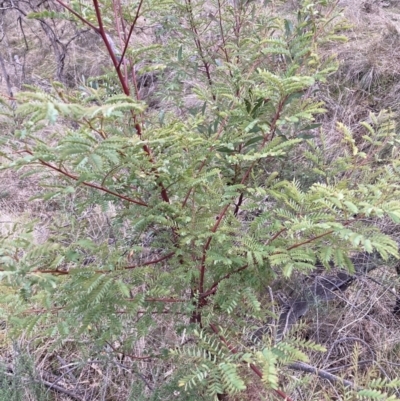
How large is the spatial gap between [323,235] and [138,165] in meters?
0.49

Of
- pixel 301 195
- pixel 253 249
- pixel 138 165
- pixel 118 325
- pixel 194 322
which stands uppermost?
pixel 138 165

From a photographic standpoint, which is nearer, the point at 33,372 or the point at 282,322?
the point at 33,372

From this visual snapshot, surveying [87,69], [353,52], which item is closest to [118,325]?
[353,52]

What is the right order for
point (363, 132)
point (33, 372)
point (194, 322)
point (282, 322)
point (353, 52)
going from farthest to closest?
point (353, 52) → point (363, 132) → point (282, 322) → point (33, 372) → point (194, 322)

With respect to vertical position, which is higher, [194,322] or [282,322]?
[194,322]

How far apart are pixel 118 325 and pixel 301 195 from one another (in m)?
0.59

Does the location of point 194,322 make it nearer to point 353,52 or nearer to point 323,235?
point 323,235

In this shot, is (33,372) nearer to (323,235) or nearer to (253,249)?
(253,249)

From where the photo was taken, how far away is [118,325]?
104 cm

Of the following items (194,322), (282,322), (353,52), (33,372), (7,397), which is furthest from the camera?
(353,52)

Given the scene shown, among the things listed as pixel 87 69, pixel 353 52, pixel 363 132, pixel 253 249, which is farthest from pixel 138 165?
pixel 87 69

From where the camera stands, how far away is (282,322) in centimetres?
192

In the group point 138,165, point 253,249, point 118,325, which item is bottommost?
point 118,325

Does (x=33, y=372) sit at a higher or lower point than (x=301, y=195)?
lower
